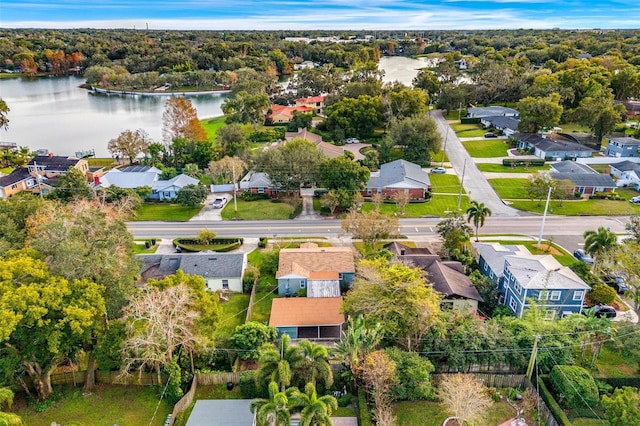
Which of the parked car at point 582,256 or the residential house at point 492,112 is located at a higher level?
the residential house at point 492,112

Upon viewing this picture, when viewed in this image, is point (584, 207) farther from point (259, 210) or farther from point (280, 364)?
point (280, 364)

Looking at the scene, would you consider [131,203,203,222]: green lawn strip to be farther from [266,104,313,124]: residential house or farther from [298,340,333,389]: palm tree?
[266,104,313,124]: residential house

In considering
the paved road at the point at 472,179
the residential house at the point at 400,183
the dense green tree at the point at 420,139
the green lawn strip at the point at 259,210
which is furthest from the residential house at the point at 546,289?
the dense green tree at the point at 420,139

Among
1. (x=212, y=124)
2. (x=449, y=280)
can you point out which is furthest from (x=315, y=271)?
(x=212, y=124)

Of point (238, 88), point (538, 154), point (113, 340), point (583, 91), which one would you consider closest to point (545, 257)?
point (113, 340)

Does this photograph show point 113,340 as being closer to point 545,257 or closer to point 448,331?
point 448,331

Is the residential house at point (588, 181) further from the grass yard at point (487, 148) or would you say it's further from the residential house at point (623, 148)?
the grass yard at point (487, 148)

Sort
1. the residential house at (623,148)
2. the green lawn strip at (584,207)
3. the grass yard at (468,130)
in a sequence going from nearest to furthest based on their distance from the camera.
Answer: the green lawn strip at (584,207)
the residential house at (623,148)
the grass yard at (468,130)
